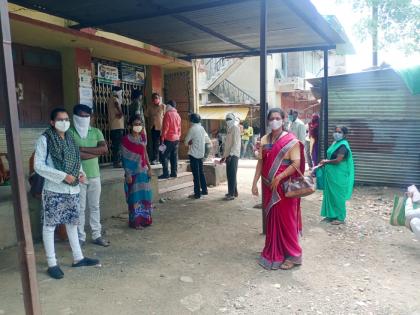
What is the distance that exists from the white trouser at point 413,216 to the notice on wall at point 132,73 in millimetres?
6626

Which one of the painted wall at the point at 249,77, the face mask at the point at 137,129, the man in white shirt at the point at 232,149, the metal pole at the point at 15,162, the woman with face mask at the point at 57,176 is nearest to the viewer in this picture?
the metal pole at the point at 15,162

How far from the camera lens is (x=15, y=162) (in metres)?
2.21

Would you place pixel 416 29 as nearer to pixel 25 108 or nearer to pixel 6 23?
pixel 25 108

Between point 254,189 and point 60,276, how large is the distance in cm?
230

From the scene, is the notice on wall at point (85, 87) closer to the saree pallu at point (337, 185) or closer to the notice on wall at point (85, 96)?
the notice on wall at point (85, 96)

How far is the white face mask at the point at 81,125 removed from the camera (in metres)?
4.50

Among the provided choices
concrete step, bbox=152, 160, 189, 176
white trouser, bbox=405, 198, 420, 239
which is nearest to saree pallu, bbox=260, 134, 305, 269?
white trouser, bbox=405, 198, 420, 239

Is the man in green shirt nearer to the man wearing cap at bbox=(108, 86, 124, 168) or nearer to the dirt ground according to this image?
the dirt ground

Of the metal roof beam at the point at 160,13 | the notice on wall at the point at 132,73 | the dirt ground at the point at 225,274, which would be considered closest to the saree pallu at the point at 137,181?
the dirt ground at the point at 225,274

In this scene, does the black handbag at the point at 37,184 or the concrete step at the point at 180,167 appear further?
the concrete step at the point at 180,167

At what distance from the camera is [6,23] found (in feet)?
7.22

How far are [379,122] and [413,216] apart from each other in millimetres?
5237

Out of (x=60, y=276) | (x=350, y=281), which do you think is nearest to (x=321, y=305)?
(x=350, y=281)

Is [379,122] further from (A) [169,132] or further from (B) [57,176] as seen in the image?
(B) [57,176]
